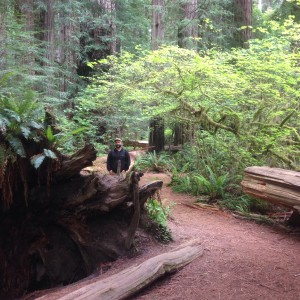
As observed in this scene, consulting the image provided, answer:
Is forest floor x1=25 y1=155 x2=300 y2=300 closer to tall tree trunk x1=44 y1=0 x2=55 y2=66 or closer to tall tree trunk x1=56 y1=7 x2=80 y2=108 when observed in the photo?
tall tree trunk x1=56 y1=7 x2=80 y2=108

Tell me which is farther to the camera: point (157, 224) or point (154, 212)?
point (154, 212)

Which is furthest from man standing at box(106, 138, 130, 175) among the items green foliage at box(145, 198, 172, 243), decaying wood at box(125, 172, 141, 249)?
decaying wood at box(125, 172, 141, 249)

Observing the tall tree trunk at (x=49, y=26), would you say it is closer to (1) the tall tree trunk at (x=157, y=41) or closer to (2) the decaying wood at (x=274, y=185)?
(1) the tall tree trunk at (x=157, y=41)

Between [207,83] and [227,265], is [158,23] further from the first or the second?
[227,265]

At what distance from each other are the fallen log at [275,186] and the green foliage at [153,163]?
255 inches

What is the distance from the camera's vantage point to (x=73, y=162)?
514cm

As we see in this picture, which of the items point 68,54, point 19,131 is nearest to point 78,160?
point 19,131

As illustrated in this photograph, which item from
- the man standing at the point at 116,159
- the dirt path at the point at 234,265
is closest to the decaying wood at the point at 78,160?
the dirt path at the point at 234,265

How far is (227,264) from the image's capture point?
17.6 feet

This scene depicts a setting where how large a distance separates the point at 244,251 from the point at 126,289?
2.72 metres

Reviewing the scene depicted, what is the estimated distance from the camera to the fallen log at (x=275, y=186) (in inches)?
274

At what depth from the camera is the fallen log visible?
22.8 feet

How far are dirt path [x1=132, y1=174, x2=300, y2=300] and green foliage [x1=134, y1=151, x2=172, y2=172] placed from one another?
20.6ft

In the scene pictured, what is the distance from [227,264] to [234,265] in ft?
0.37
